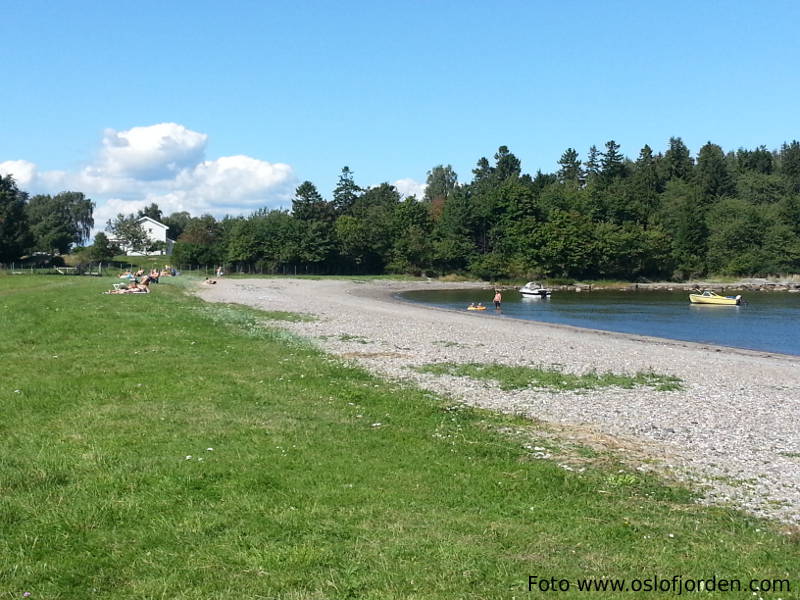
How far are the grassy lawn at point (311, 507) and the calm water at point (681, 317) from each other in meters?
32.5

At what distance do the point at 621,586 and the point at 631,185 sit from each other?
151 m

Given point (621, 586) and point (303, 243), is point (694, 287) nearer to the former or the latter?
point (303, 243)

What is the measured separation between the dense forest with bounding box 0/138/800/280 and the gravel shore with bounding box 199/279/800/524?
9363cm

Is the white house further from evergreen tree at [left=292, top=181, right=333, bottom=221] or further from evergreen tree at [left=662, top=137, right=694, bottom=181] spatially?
evergreen tree at [left=662, top=137, right=694, bottom=181]

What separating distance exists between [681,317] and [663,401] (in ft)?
155

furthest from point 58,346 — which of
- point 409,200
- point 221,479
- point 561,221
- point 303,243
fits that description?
point 409,200

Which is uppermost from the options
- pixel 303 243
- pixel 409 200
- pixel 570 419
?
pixel 409 200

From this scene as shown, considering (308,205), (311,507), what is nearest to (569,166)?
(308,205)

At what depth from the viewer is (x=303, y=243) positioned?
12456cm

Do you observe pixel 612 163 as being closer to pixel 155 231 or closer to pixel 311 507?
pixel 155 231

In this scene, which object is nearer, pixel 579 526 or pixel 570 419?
pixel 579 526

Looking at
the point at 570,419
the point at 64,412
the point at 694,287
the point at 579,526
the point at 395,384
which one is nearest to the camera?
the point at 579,526

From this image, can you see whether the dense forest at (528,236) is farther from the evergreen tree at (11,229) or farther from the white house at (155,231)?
the evergreen tree at (11,229)

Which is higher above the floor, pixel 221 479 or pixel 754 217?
pixel 754 217
